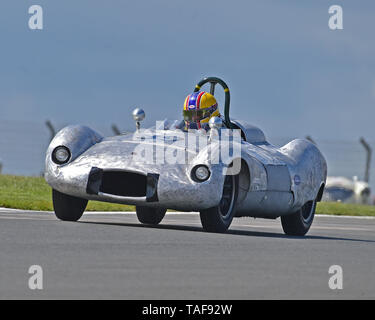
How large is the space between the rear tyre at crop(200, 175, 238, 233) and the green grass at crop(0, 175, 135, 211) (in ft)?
20.5

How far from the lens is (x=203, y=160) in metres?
12.7

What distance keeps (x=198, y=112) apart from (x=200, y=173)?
7.65 feet

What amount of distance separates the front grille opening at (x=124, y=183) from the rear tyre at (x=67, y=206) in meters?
0.98

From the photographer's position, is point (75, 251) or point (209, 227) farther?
point (209, 227)

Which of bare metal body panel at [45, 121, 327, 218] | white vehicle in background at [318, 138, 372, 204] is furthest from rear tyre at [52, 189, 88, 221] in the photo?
white vehicle in background at [318, 138, 372, 204]

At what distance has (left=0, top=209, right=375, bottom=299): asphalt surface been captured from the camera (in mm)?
7535

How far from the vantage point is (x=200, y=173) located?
1276 centimetres

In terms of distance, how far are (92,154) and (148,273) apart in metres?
4.94

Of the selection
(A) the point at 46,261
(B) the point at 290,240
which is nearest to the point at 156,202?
(B) the point at 290,240

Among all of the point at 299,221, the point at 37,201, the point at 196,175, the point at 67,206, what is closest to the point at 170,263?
the point at 196,175

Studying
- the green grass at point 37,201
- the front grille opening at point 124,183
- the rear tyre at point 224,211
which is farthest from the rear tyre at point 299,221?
the green grass at point 37,201

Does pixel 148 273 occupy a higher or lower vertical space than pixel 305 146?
lower

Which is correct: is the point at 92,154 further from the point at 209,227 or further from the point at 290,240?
the point at 290,240

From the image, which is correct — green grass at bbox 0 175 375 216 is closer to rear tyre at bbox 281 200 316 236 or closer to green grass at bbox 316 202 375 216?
green grass at bbox 316 202 375 216
